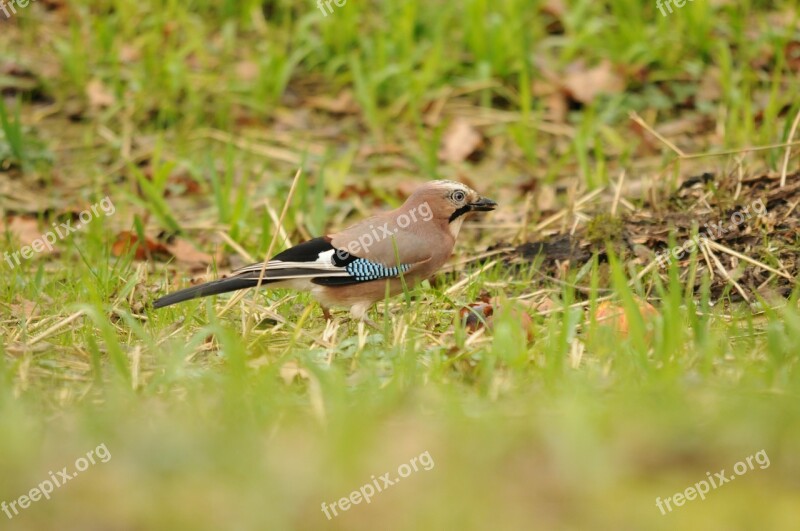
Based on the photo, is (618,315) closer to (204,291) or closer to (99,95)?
(204,291)

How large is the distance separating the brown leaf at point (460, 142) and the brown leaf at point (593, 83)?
838mm

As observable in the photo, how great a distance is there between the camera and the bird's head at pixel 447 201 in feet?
19.0

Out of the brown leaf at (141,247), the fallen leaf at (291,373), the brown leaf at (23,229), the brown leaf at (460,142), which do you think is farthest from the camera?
the brown leaf at (460,142)

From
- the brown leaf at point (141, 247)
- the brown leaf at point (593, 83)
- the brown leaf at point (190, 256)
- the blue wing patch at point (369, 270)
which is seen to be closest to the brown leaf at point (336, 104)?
the brown leaf at point (593, 83)

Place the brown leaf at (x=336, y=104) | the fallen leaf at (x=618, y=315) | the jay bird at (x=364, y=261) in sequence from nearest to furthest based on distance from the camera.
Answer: the fallen leaf at (x=618, y=315), the jay bird at (x=364, y=261), the brown leaf at (x=336, y=104)

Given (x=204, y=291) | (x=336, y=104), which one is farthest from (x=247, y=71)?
(x=204, y=291)

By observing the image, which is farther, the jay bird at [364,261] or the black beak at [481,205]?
the black beak at [481,205]

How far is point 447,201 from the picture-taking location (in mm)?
5809

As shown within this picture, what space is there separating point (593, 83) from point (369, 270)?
430 cm

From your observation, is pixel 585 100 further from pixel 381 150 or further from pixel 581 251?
pixel 581 251

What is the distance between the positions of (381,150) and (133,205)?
1.93m

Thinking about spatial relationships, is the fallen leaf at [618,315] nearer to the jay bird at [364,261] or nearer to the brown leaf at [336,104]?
the jay bird at [364,261]

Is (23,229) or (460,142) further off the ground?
(23,229)

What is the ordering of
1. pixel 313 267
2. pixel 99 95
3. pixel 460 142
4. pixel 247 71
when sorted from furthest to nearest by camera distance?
pixel 247 71 → pixel 99 95 → pixel 460 142 → pixel 313 267
